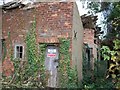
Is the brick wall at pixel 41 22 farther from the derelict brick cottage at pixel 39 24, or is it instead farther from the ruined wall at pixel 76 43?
the ruined wall at pixel 76 43

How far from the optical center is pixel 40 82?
9.93 metres

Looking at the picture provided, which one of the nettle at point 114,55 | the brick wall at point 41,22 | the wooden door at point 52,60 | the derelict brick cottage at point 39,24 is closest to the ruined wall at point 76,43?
the derelict brick cottage at point 39,24

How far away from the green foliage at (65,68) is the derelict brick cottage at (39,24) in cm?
22

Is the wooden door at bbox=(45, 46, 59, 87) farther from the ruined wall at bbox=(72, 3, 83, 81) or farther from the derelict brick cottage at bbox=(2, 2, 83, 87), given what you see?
the ruined wall at bbox=(72, 3, 83, 81)

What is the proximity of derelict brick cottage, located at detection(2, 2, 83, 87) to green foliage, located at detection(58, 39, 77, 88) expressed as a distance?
0.22 meters

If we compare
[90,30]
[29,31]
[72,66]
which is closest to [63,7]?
[29,31]

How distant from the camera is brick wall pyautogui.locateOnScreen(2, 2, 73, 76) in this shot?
1016cm

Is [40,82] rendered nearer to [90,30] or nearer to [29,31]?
[29,31]

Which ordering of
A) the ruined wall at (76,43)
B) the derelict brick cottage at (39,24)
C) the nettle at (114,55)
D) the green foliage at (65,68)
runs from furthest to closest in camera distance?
the ruined wall at (76,43), the derelict brick cottage at (39,24), the green foliage at (65,68), the nettle at (114,55)

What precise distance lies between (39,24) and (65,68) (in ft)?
6.48

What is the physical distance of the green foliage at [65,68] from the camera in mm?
9914

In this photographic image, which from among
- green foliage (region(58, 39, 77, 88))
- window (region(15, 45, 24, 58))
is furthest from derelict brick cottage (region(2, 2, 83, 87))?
green foliage (region(58, 39, 77, 88))

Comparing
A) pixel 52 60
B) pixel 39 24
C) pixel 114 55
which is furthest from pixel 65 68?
pixel 114 55

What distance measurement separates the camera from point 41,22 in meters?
10.4
